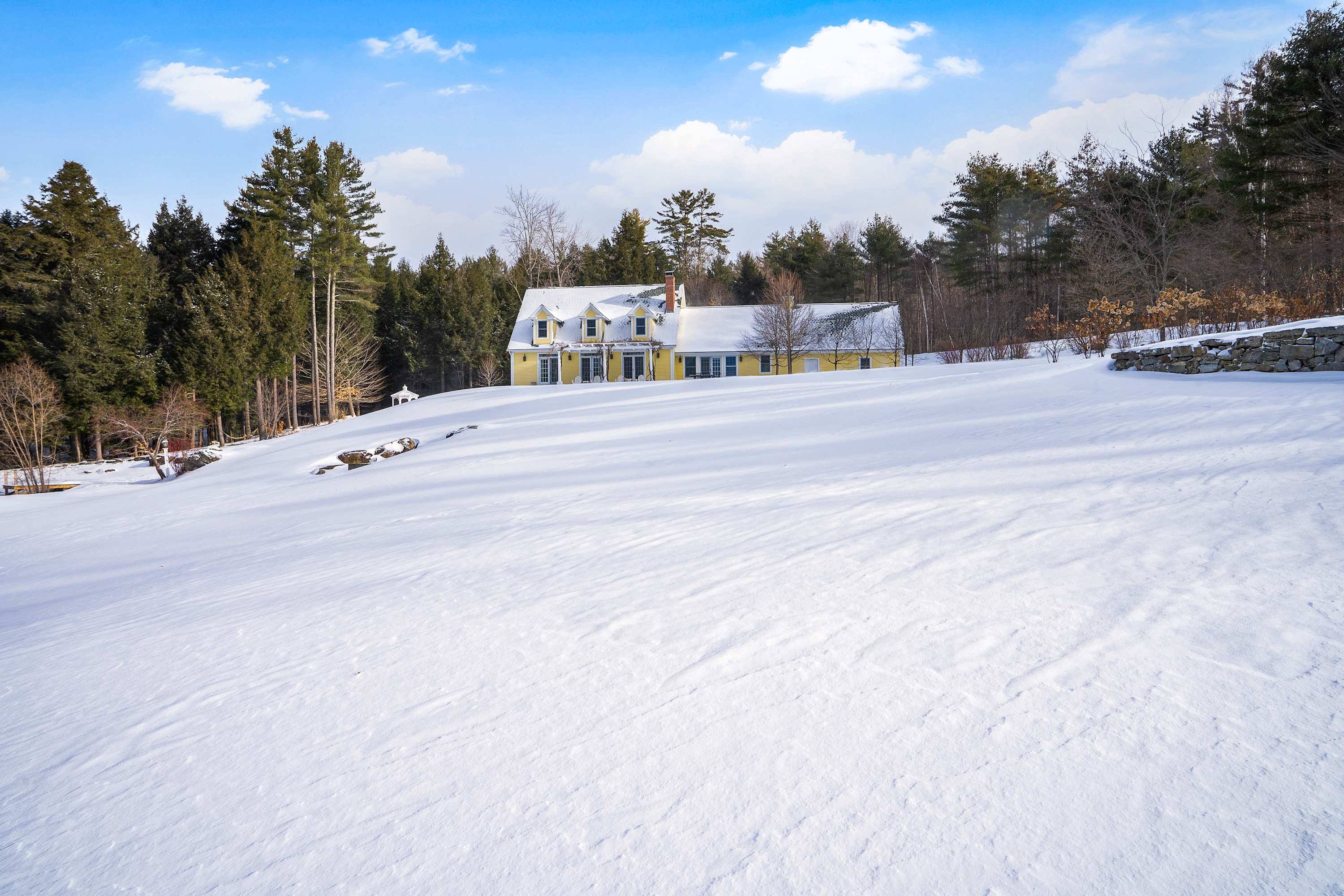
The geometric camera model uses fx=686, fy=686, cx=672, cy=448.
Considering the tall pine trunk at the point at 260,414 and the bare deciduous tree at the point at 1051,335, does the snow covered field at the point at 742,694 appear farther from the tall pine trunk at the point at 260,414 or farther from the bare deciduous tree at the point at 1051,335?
the tall pine trunk at the point at 260,414

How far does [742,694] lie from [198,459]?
20.0 meters

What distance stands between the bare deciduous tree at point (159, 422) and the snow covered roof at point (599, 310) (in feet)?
47.5

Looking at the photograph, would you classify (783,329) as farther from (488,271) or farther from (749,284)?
(488,271)

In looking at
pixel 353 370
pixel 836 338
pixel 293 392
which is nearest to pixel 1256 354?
pixel 836 338

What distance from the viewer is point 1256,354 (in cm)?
995

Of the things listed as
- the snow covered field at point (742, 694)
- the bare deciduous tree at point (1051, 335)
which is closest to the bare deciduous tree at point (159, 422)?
the snow covered field at point (742, 694)

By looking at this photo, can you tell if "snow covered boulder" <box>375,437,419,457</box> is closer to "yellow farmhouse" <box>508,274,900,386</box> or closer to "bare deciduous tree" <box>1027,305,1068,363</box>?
"bare deciduous tree" <box>1027,305,1068,363</box>

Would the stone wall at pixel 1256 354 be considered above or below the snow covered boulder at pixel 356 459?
above

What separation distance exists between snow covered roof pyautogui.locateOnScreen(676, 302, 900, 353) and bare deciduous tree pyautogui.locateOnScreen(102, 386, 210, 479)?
20.9 meters

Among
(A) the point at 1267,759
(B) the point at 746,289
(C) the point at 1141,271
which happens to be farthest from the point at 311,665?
(B) the point at 746,289

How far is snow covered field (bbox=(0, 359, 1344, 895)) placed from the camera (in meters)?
2.14

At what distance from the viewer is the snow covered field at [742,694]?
214 cm

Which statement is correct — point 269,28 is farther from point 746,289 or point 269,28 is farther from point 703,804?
point 746,289

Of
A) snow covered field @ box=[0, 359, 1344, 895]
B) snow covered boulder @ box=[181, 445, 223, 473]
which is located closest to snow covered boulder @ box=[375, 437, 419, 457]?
snow covered boulder @ box=[181, 445, 223, 473]
